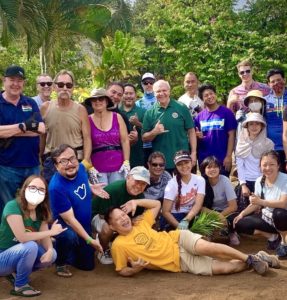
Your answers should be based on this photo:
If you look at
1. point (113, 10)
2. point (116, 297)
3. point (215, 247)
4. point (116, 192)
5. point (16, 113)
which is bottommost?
point (116, 297)

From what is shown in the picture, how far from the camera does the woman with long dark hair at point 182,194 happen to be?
584cm

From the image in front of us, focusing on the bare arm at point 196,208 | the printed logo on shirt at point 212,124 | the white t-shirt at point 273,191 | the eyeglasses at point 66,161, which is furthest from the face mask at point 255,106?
the eyeglasses at point 66,161

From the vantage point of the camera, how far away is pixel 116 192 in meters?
5.42

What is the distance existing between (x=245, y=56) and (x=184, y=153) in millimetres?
13156

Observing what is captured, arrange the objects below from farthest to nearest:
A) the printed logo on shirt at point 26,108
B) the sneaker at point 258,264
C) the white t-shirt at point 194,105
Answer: the white t-shirt at point 194,105 → the printed logo on shirt at point 26,108 → the sneaker at point 258,264

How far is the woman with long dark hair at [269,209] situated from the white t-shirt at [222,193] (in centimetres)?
30

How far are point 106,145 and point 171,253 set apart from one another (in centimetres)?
152

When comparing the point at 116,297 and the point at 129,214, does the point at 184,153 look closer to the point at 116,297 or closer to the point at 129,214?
the point at 129,214

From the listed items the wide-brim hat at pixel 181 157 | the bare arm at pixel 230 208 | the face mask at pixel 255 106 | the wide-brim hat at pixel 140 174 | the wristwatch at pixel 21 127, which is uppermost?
the face mask at pixel 255 106

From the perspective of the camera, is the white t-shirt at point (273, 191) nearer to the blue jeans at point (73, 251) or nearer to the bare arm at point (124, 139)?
the bare arm at point (124, 139)

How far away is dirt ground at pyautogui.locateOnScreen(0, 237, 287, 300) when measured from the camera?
456 cm

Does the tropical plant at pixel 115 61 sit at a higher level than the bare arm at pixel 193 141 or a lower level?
higher

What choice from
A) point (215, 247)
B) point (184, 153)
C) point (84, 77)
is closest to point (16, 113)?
point (184, 153)

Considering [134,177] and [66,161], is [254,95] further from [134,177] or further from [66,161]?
[66,161]
